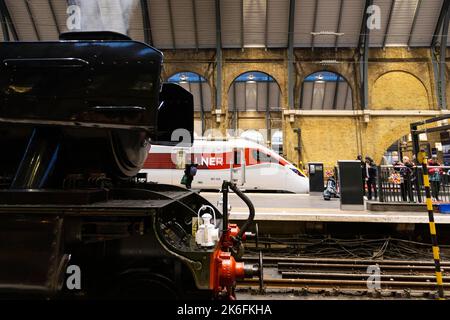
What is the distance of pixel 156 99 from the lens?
2.07 m

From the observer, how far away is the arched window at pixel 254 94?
27938 millimetres

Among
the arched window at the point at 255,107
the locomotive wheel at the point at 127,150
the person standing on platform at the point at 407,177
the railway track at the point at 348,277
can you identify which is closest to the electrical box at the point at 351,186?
the person standing on platform at the point at 407,177

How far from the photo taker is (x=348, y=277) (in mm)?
4758

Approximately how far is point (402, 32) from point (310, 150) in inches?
363

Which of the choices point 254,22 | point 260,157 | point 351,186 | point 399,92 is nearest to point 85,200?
point 351,186

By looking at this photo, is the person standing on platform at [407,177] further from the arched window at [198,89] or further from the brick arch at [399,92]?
the arched window at [198,89]

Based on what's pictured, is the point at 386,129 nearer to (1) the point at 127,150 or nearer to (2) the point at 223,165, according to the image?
(2) the point at 223,165

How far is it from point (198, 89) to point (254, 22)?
1091 centimetres

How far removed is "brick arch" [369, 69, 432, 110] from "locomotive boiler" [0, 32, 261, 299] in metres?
19.0

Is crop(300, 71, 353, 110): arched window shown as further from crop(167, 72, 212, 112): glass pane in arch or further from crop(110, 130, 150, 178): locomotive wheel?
crop(110, 130, 150, 178): locomotive wheel

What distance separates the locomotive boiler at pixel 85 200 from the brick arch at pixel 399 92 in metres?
19.0

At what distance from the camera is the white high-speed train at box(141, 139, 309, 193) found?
1373 cm
